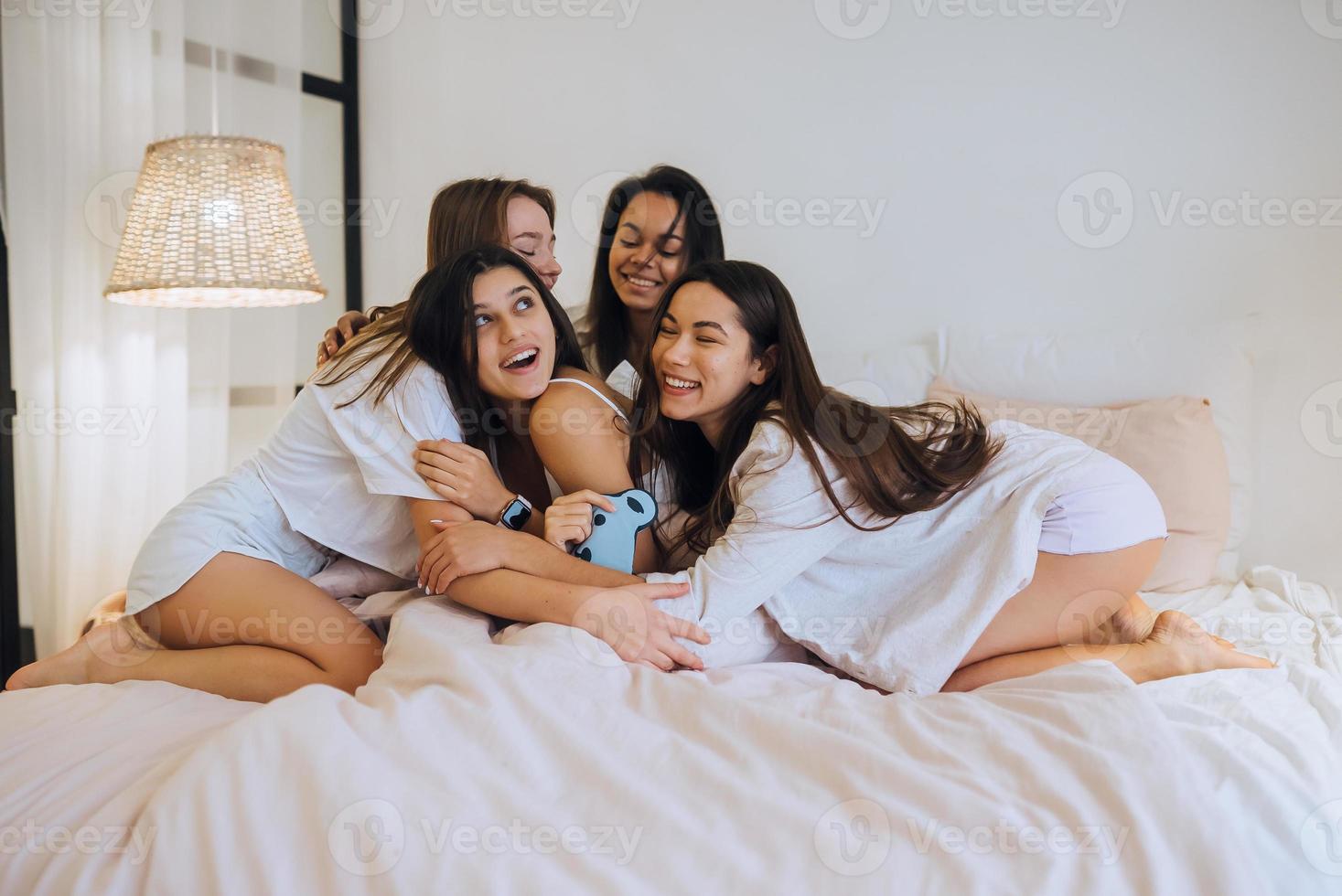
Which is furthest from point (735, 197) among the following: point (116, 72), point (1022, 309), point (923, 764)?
point (923, 764)

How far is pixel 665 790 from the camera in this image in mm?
1035

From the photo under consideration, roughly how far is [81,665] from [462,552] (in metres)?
0.63

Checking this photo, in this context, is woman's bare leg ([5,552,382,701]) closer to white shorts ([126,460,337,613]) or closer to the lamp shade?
white shorts ([126,460,337,613])

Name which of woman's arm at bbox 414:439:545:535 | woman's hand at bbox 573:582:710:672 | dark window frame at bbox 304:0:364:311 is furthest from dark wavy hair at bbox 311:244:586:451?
dark window frame at bbox 304:0:364:311

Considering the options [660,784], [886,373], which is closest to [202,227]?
[886,373]

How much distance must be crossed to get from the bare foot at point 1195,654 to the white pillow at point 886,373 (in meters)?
0.85

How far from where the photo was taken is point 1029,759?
3.47ft

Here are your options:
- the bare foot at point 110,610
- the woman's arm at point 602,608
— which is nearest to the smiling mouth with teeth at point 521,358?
the woman's arm at point 602,608

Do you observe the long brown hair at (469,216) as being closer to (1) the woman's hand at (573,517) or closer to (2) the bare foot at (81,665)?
(1) the woman's hand at (573,517)

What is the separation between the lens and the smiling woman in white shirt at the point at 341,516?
4.96 ft

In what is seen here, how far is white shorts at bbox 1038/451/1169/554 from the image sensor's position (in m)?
1.52

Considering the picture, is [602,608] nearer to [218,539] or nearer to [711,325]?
[711,325]

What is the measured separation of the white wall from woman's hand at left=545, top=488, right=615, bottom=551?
1252 mm

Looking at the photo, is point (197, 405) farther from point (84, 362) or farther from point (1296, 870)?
point (1296, 870)
